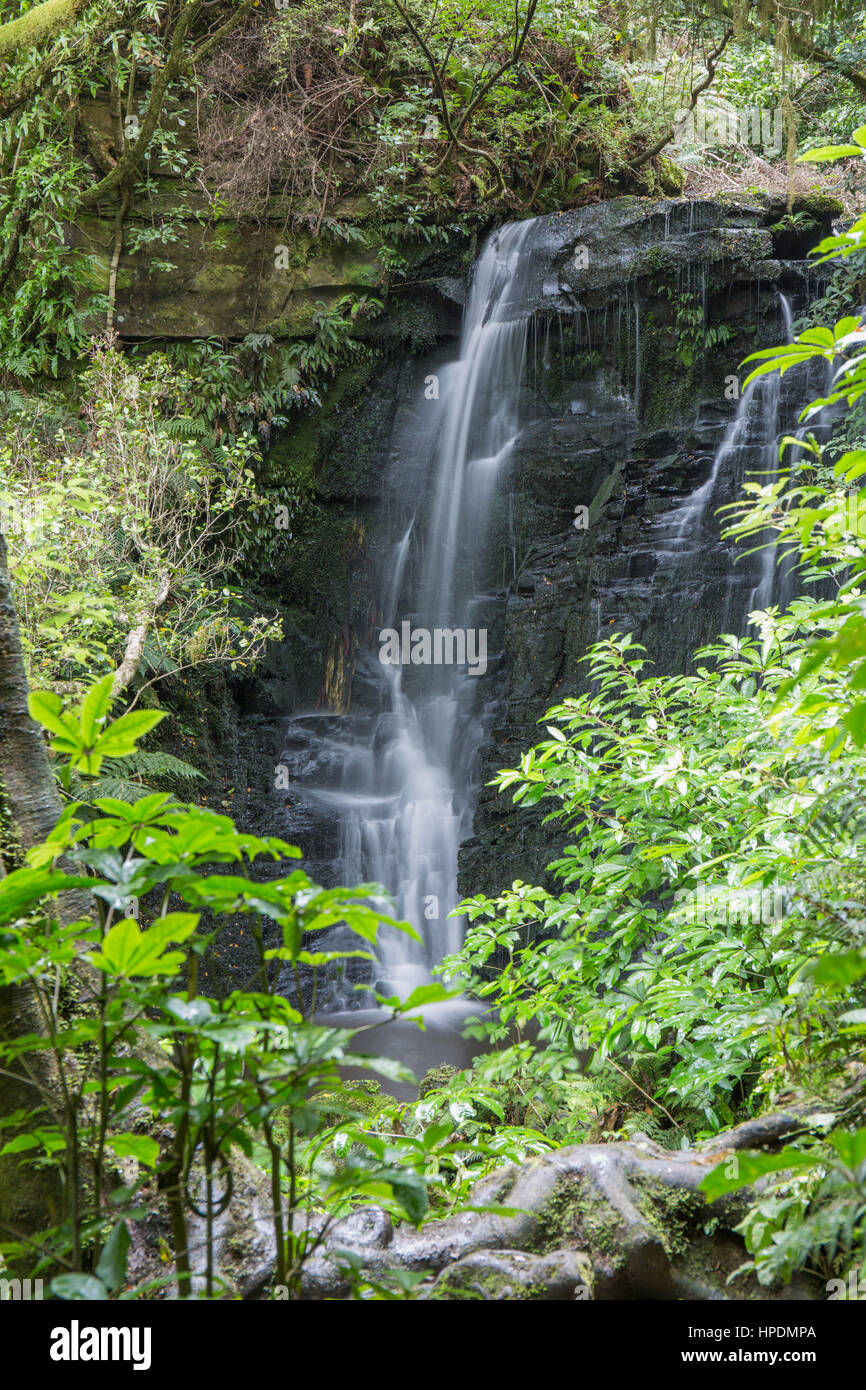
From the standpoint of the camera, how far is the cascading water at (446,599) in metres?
9.45

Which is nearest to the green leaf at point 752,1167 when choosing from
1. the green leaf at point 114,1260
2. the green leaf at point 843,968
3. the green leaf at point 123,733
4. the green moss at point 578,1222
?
the green leaf at point 843,968

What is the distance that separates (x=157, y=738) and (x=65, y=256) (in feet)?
17.0

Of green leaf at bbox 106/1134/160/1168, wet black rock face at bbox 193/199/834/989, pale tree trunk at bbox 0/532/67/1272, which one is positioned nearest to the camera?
green leaf at bbox 106/1134/160/1168

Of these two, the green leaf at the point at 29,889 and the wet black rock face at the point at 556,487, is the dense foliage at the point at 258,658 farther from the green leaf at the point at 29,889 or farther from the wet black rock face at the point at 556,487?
the wet black rock face at the point at 556,487

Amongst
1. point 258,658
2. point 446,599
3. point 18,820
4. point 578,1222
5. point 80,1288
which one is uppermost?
point 446,599

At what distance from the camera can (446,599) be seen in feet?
33.6

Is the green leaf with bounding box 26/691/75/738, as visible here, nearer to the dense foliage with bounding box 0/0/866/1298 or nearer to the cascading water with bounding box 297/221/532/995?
the dense foliage with bounding box 0/0/866/1298

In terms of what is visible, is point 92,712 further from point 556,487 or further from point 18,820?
point 556,487

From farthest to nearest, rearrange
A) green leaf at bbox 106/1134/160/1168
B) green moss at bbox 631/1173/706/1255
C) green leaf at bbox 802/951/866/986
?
1. green moss at bbox 631/1173/706/1255
2. green leaf at bbox 106/1134/160/1168
3. green leaf at bbox 802/951/866/986

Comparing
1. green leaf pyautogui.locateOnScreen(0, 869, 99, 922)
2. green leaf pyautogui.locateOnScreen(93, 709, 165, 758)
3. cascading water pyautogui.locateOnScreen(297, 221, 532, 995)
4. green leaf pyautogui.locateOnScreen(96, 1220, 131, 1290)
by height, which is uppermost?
cascading water pyautogui.locateOnScreen(297, 221, 532, 995)

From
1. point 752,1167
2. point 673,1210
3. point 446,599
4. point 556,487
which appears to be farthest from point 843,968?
point 446,599

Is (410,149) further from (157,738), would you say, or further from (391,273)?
(157,738)

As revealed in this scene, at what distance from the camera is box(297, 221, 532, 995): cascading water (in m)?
9.45

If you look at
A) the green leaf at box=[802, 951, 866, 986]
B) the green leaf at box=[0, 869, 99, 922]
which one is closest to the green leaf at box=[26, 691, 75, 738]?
the green leaf at box=[0, 869, 99, 922]
